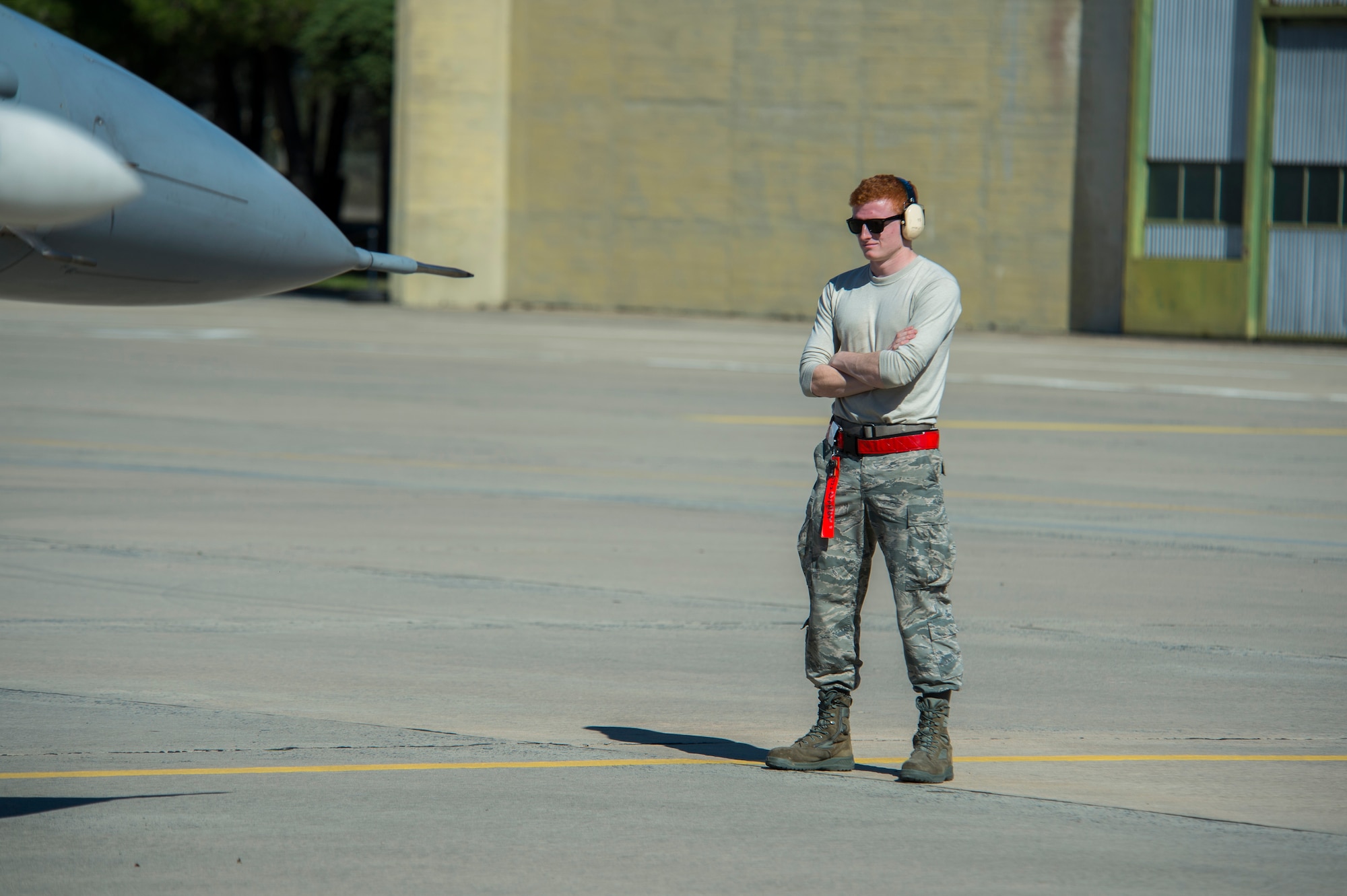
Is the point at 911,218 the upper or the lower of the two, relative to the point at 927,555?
upper

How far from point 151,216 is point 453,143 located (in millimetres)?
34403

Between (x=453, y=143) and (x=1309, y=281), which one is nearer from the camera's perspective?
(x=1309, y=281)

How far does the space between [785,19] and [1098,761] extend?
3233cm

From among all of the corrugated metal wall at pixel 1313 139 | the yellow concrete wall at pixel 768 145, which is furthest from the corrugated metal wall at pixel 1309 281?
the yellow concrete wall at pixel 768 145

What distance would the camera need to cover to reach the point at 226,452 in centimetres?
1498

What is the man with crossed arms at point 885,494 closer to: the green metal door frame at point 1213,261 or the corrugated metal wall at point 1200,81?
the green metal door frame at point 1213,261

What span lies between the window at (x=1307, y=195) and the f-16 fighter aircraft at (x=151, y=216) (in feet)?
98.7

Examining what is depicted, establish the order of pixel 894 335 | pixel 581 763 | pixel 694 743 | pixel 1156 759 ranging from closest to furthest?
pixel 894 335, pixel 581 763, pixel 1156 759, pixel 694 743

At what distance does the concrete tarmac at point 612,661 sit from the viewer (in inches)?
198

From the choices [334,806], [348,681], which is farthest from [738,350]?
[334,806]

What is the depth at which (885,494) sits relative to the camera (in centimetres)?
582

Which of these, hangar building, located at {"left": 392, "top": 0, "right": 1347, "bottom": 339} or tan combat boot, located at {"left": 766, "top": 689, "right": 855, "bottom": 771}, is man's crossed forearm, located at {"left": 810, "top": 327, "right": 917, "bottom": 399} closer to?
tan combat boot, located at {"left": 766, "top": 689, "right": 855, "bottom": 771}

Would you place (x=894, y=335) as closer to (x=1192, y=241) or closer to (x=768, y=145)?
(x=1192, y=241)

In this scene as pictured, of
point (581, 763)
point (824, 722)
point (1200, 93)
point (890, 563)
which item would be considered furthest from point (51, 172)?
point (1200, 93)
